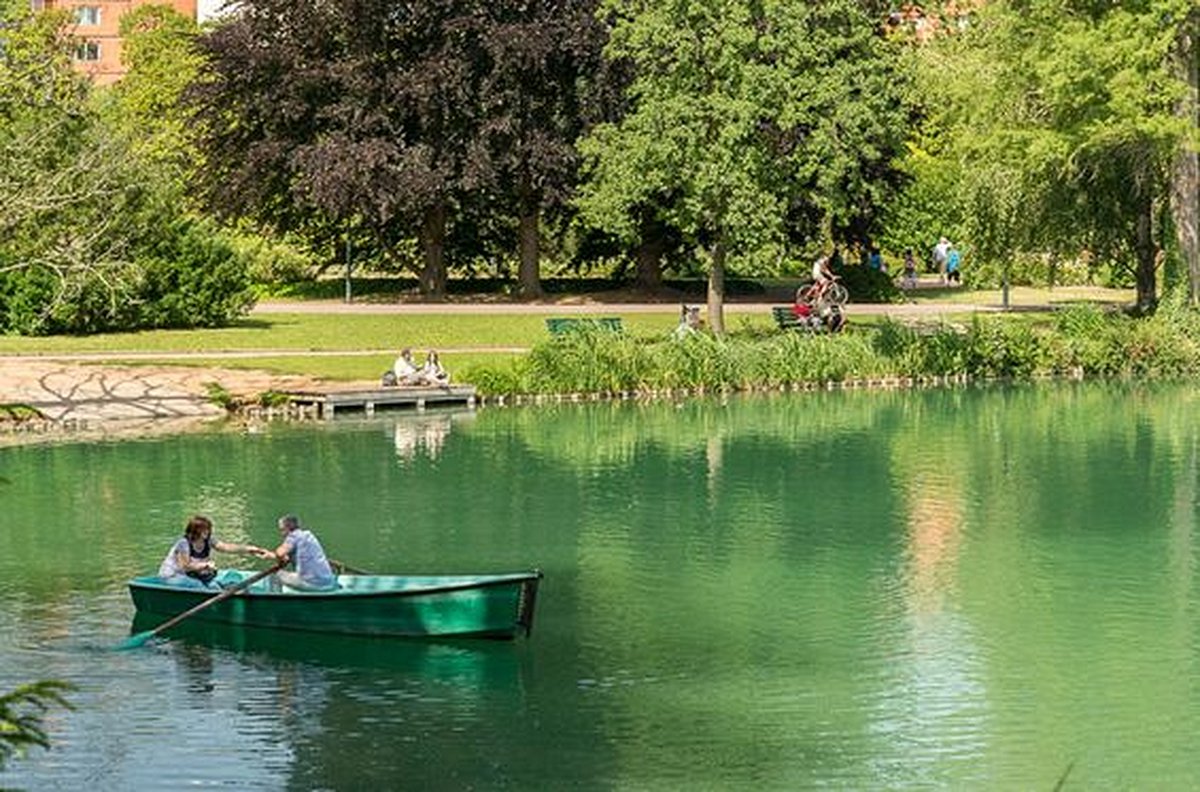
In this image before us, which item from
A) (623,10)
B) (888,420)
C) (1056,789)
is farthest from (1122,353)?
(1056,789)

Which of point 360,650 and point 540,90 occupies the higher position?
point 540,90

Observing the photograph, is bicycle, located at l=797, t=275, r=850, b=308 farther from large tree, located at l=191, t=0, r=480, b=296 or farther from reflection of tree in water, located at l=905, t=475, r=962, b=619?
reflection of tree in water, located at l=905, t=475, r=962, b=619

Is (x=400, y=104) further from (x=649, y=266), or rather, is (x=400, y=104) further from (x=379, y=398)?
(x=379, y=398)

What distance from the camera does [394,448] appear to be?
137 feet

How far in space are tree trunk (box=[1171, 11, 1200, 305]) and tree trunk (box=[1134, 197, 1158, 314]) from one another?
9.18 ft

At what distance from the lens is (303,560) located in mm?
24734

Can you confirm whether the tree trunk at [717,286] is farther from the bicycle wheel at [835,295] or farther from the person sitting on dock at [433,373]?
the person sitting on dock at [433,373]

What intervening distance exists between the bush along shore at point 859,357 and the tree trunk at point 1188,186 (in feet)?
4.28

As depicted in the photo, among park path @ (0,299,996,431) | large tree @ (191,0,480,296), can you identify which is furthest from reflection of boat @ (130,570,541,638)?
large tree @ (191,0,480,296)

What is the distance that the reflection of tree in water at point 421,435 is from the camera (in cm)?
4125

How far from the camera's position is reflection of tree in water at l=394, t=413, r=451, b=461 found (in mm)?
41250

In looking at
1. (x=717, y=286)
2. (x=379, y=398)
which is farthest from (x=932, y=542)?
(x=717, y=286)

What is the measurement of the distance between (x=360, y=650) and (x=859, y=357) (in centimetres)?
2883

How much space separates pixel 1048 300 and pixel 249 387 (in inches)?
1148
